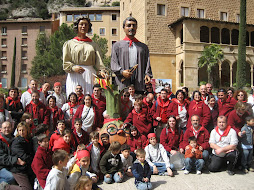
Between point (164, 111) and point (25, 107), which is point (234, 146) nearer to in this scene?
point (164, 111)

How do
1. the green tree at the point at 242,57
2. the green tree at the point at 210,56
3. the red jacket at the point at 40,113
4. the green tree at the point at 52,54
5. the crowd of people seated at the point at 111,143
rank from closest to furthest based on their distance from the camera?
the crowd of people seated at the point at 111,143
the red jacket at the point at 40,113
the green tree at the point at 242,57
the green tree at the point at 210,56
the green tree at the point at 52,54

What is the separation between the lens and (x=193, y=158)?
4645mm

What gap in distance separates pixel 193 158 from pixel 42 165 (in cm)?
264

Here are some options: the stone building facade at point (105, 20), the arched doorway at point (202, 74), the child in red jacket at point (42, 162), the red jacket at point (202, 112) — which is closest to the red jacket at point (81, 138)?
the child in red jacket at point (42, 162)

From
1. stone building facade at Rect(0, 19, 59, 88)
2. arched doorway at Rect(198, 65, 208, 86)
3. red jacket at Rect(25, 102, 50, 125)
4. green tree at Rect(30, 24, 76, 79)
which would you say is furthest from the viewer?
stone building facade at Rect(0, 19, 59, 88)

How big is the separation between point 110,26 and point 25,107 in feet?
123

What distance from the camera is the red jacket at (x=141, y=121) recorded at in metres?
5.09

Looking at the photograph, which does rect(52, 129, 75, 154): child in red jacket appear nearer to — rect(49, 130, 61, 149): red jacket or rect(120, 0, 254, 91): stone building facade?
rect(49, 130, 61, 149): red jacket

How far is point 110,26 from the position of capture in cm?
4116

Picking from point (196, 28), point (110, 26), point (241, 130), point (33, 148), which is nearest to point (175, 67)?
point (196, 28)

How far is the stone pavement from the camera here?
4000 mm

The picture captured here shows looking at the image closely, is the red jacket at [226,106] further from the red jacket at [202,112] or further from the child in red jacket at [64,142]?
the child in red jacket at [64,142]

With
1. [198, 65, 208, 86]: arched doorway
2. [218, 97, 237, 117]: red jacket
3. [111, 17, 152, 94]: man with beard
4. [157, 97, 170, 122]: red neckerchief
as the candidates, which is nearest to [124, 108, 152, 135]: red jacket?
[157, 97, 170, 122]: red neckerchief

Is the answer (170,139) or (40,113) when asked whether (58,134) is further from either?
(170,139)
